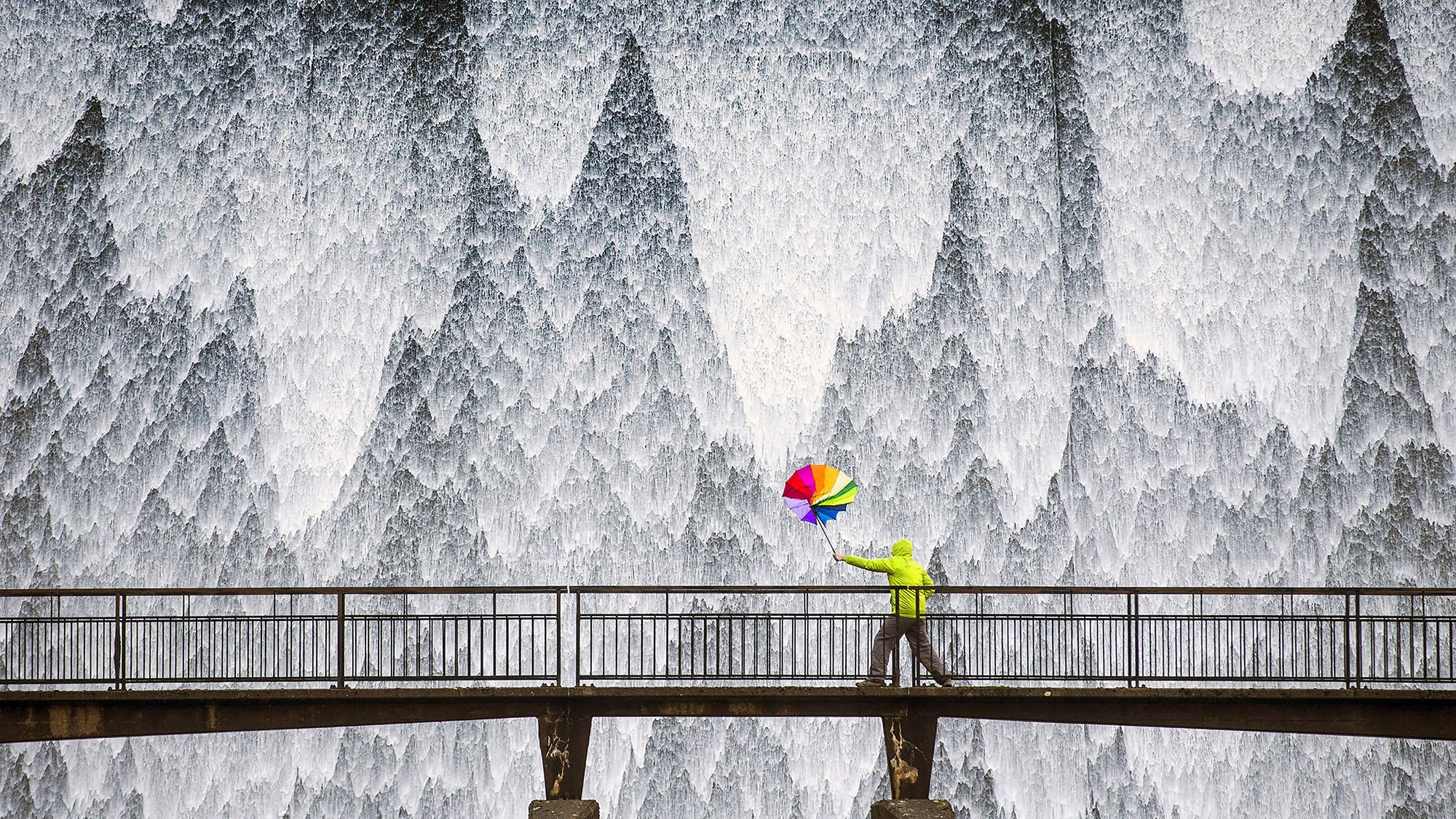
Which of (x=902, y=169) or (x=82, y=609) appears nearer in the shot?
(x=82, y=609)

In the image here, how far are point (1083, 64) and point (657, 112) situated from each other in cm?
624

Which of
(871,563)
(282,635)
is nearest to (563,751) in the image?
(871,563)

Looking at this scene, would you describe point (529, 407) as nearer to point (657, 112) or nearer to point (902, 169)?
point (657, 112)

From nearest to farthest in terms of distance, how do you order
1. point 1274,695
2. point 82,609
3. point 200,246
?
point 1274,695
point 82,609
point 200,246

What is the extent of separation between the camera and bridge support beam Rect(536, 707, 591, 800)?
36.8 ft

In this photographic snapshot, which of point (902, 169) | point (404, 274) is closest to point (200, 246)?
point (404, 274)

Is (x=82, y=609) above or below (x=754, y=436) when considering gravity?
below

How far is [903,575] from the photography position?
38.2 ft

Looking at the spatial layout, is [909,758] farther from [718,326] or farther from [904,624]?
[718,326]

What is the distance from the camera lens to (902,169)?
60.5 feet

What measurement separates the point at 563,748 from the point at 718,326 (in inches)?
332

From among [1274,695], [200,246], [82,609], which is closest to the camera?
[1274,695]

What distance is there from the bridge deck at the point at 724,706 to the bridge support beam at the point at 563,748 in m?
0.12

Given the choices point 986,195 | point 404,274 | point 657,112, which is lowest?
point 404,274
